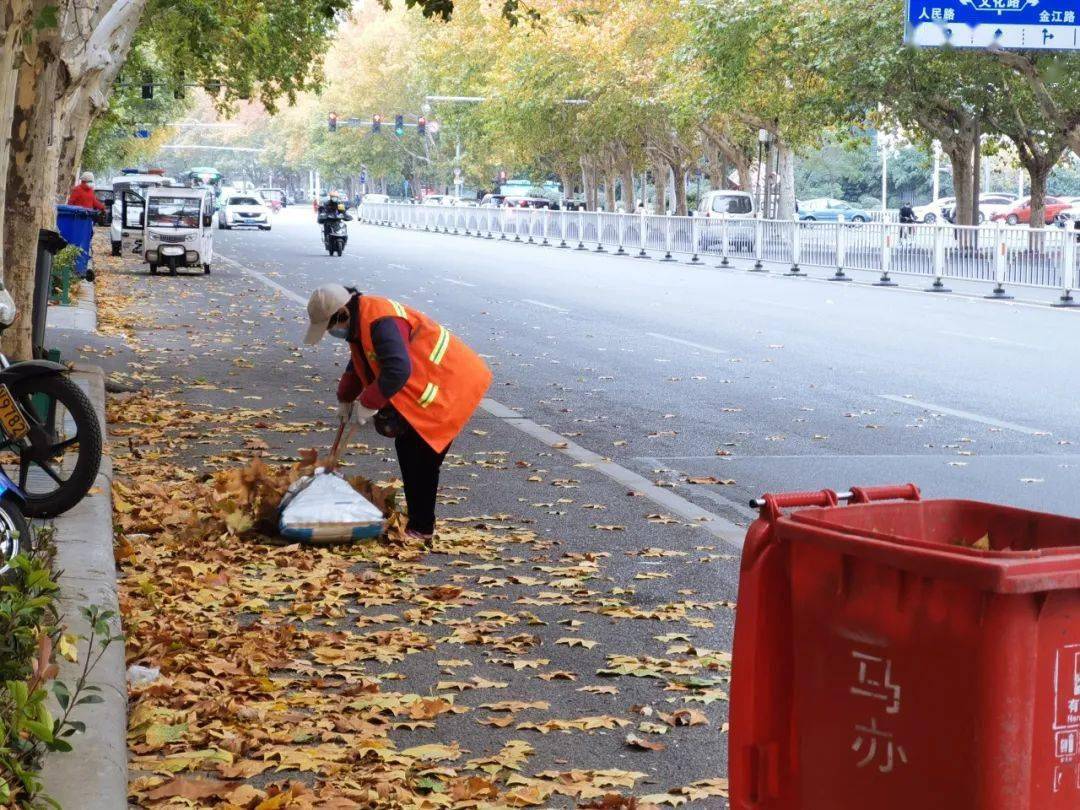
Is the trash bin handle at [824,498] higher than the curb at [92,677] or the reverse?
higher

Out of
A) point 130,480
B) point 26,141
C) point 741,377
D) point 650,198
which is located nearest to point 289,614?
point 130,480

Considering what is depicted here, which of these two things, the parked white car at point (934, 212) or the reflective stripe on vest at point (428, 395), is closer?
the reflective stripe on vest at point (428, 395)

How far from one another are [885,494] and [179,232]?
98.8 feet

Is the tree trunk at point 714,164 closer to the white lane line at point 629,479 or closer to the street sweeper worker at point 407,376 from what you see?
the white lane line at point 629,479

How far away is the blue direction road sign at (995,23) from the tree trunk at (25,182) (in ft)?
53.0

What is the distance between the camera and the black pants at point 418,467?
795 centimetres

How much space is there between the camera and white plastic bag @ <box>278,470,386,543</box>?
780 cm

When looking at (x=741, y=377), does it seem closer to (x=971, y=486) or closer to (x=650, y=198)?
(x=971, y=486)

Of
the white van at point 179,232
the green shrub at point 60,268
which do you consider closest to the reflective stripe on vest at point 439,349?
the green shrub at point 60,268

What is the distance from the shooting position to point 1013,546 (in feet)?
11.4

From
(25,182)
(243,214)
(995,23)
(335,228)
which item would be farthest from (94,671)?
(243,214)

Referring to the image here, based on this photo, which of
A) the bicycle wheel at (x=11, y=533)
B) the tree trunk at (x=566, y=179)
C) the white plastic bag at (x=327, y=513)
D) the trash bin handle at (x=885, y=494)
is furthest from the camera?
the tree trunk at (x=566, y=179)

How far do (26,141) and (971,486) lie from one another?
319 inches

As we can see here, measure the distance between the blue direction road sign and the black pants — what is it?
65.2ft
